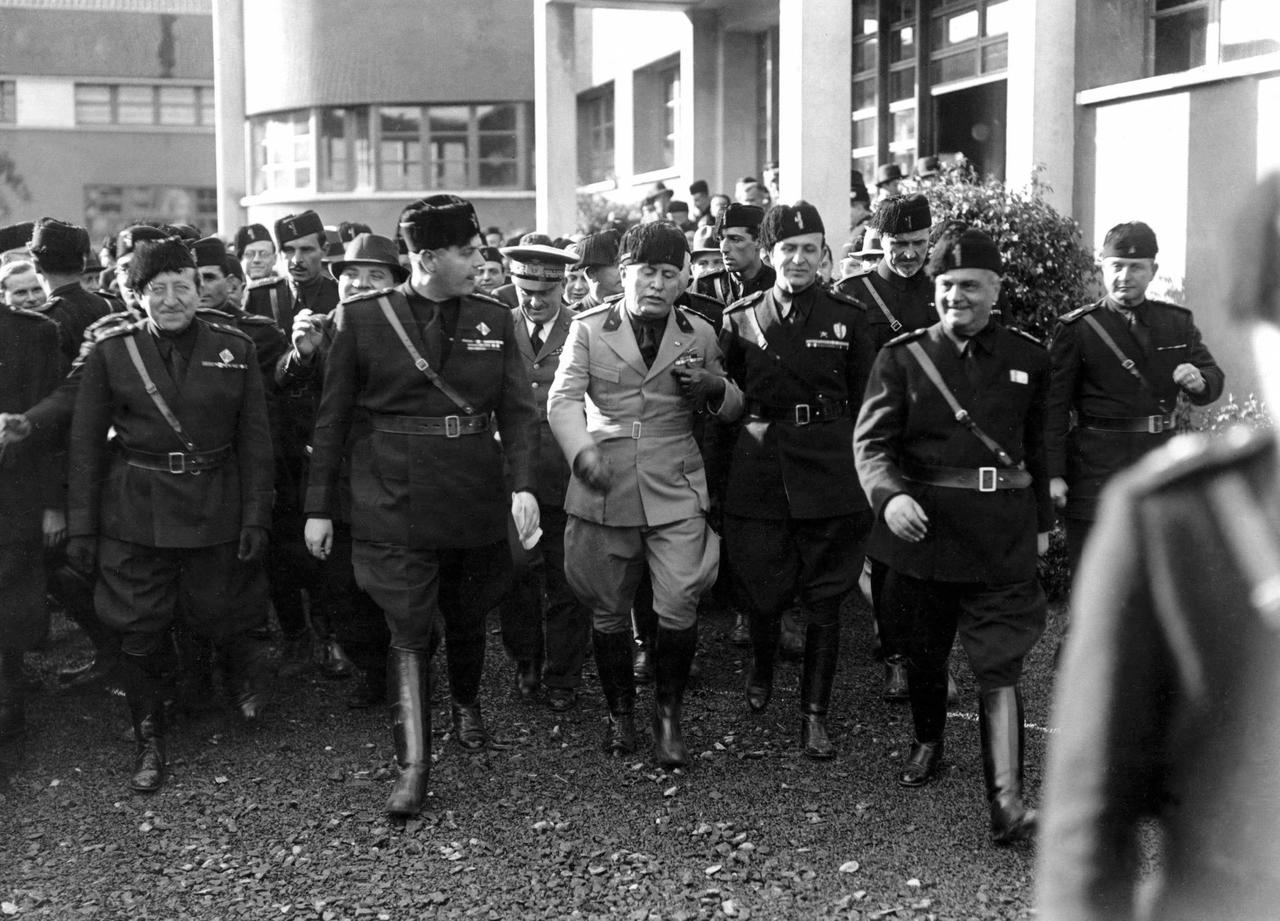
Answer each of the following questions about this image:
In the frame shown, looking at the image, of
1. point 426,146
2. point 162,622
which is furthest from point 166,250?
point 426,146

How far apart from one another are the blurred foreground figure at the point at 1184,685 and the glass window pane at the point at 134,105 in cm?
4729

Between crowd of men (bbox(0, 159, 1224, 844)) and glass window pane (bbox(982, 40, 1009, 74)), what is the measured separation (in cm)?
754

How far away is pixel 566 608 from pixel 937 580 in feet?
7.21

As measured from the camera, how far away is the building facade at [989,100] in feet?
34.3

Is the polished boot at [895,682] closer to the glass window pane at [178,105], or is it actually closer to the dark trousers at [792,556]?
the dark trousers at [792,556]

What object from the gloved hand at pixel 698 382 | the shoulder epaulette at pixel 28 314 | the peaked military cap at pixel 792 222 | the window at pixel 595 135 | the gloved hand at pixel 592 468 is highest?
the window at pixel 595 135

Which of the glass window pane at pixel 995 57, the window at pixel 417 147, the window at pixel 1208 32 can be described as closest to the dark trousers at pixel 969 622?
the window at pixel 1208 32

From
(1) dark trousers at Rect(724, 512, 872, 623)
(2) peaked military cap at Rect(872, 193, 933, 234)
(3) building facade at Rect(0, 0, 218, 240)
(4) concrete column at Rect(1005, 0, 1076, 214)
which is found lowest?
(1) dark trousers at Rect(724, 512, 872, 623)

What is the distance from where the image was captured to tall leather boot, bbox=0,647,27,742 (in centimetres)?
643

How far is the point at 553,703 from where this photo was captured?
6.86m

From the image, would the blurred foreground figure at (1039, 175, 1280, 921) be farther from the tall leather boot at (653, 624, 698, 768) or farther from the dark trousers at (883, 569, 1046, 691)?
the tall leather boot at (653, 624, 698, 768)

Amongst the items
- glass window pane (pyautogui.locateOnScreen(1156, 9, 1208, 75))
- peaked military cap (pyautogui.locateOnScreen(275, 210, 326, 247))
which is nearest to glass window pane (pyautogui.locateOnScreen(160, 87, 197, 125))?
glass window pane (pyautogui.locateOnScreen(1156, 9, 1208, 75))

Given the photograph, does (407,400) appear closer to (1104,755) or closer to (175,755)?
(175,755)

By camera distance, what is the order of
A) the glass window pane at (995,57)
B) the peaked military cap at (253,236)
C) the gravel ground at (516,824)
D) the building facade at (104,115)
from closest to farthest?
the gravel ground at (516,824) → the peaked military cap at (253,236) → the glass window pane at (995,57) → the building facade at (104,115)
